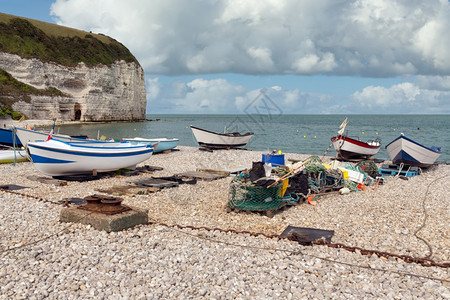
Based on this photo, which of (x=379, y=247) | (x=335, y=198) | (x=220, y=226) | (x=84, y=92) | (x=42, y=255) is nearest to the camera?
(x=42, y=255)

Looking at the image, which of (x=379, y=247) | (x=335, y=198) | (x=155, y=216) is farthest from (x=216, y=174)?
→ (x=379, y=247)

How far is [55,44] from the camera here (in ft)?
246

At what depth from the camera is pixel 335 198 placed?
13.4 metres

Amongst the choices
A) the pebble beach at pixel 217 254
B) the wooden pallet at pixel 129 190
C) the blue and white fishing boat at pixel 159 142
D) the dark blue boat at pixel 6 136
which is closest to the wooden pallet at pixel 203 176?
the wooden pallet at pixel 129 190

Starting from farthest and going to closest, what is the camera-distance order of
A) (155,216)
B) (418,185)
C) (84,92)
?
(84,92) < (418,185) < (155,216)

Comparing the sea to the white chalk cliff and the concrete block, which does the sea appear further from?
the concrete block

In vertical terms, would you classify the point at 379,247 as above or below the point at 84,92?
below

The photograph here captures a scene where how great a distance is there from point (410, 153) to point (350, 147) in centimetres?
489

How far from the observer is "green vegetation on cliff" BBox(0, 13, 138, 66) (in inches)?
2677

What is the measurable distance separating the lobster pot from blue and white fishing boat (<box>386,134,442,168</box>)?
11945 mm

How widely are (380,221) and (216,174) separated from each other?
28.0ft

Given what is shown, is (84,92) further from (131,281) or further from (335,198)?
(131,281)

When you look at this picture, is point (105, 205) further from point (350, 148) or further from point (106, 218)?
point (350, 148)

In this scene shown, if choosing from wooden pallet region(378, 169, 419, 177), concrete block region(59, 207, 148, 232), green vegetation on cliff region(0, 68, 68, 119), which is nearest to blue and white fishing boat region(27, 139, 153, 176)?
concrete block region(59, 207, 148, 232)
